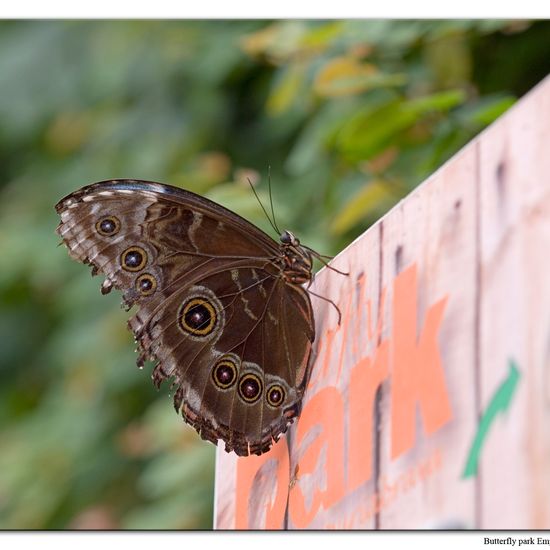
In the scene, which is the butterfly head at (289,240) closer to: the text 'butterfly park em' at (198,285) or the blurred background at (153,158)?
the text 'butterfly park em' at (198,285)

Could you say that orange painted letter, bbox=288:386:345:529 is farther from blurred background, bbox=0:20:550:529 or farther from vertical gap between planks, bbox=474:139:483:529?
blurred background, bbox=0:20:550:529

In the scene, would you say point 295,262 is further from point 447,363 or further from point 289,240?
point 447,363

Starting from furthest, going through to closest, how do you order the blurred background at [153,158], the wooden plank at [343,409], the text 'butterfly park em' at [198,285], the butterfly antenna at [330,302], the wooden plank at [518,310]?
1. the blurred background at [153,158]
2. the text 'butterfly park em' at [198,285]
3. the butterfly antenna at [330,302]
4. the wooden plank at [343,409]
5. the wooden plank at [518,310]

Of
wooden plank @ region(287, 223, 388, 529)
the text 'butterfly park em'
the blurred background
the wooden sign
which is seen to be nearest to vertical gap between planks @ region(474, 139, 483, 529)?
the wooden sign

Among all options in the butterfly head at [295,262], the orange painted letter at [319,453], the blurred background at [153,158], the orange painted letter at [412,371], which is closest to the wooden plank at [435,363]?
the orange painted letter at [412,371]

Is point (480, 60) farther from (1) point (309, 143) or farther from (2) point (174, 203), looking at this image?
(2) point (174, 203)

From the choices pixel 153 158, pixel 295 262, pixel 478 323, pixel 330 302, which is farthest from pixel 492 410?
pixel 153 158
